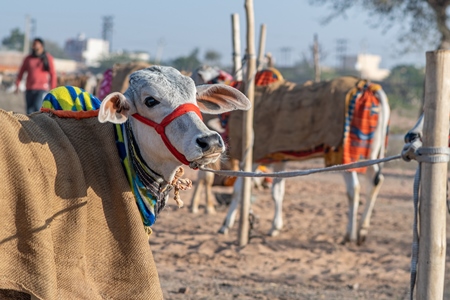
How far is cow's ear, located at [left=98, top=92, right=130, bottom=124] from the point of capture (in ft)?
11.9

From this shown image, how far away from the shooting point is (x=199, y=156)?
3549mm

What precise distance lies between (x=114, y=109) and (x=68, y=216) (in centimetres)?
56

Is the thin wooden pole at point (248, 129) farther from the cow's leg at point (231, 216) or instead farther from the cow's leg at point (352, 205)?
the cow's leg at point (352, 205)

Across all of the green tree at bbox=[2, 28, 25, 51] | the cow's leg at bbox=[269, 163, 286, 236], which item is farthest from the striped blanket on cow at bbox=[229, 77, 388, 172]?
the green tree at bbox=[2, 28, 25, 51]

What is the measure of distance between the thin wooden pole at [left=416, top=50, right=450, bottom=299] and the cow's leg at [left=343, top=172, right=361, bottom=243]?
4307mm

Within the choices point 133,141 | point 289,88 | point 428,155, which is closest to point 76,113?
point 133,141

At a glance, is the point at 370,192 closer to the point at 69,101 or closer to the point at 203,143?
the point at 69,101

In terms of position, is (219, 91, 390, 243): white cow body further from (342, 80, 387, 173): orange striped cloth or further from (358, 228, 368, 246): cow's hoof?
(342, 80, 387, 173): orange striped cloth

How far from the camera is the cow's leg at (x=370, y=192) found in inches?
328

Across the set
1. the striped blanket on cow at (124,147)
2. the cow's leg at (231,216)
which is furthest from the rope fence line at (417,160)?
the cow's leg at (231,216)

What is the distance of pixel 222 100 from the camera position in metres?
4.25

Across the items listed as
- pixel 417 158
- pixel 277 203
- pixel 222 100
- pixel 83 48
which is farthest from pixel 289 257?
pixel 83 48

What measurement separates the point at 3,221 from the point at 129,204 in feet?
1.98

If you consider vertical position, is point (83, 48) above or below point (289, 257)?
above
